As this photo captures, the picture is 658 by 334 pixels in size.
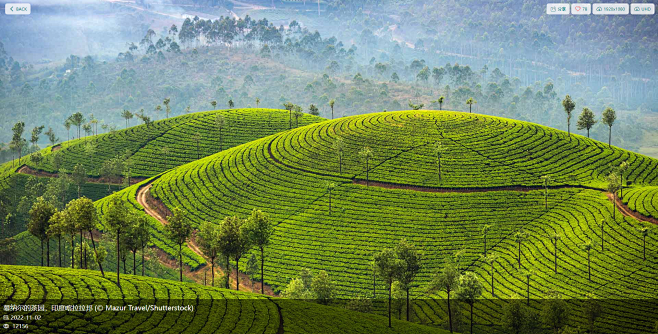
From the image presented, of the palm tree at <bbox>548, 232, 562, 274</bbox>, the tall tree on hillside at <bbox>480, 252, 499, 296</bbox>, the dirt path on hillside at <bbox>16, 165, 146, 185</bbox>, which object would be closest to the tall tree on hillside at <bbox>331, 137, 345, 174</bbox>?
the tall tree on hillside at <bbox>480, 252, 499, 296</bbox>

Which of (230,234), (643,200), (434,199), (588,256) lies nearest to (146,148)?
(230,234)

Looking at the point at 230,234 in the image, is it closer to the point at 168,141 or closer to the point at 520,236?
the point at 520,236

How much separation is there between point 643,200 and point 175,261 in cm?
7966

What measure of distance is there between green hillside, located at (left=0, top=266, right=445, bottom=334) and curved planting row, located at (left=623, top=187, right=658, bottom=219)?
48087 millimetres

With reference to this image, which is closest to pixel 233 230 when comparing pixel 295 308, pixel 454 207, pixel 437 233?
pixel 295 308

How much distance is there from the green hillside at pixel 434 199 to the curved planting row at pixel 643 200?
10.7 ft

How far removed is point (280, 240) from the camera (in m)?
92.3

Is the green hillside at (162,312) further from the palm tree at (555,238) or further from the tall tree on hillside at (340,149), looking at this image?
the tall tree on hillside at (340,149)

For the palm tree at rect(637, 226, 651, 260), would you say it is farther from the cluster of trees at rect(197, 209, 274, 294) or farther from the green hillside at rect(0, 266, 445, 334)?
the cluster of trees at rect(197, 209, 274, 294)

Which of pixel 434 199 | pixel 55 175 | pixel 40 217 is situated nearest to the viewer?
pixel 40 217

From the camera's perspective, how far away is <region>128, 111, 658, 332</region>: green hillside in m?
79.1

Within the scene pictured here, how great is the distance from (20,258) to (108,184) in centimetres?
3814

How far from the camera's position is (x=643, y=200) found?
88.6 meters

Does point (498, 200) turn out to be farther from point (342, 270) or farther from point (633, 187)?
point (342, 270)
